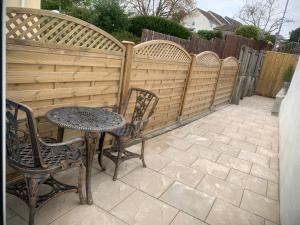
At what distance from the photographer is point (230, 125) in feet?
19.9

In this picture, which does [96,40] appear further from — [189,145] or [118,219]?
[189,145]

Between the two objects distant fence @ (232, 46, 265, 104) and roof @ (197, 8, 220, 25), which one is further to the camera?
roof @ (197, 8, 220, 25)

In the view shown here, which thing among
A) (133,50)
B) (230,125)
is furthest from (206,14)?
(133,50)

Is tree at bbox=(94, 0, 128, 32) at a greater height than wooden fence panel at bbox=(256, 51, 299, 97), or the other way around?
tree at bbox=(94, 0, 128, 32)

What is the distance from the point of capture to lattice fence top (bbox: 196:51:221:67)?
5361 mm

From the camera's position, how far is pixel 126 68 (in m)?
3.31

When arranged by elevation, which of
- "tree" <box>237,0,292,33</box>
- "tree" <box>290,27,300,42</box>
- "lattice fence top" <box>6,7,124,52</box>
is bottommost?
"lattice fence top" <box>6,7,124,52</box>

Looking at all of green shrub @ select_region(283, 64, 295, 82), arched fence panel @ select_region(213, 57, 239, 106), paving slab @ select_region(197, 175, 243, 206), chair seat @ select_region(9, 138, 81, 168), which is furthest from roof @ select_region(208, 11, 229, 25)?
chair seat @ select_region(9, 138, 81, 168)

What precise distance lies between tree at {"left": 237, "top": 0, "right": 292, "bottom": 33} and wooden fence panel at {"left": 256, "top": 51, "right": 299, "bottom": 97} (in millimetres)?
14837

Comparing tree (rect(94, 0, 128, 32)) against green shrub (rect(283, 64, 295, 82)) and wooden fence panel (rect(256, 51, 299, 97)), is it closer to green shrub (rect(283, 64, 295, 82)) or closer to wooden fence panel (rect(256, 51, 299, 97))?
wooden fence panel (rect(256, 51, 299, 97))

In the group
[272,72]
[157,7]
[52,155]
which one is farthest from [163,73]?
[157,7]

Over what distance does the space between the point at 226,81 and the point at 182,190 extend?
18.5 ft

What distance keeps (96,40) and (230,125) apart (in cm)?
428

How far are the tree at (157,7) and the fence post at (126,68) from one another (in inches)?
708
